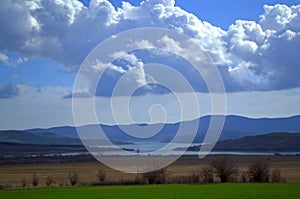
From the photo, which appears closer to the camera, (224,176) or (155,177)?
(155,177)

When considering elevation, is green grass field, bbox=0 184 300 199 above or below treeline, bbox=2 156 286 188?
below

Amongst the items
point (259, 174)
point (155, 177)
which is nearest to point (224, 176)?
point (259, 174)

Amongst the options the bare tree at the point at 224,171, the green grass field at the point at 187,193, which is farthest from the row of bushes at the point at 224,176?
the green grass field at the point at 187,193

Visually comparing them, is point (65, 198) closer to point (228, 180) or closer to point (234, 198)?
point (234, 198)

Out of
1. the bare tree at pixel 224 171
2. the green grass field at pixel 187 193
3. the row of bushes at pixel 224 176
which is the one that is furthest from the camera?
the bare tree at pixel 224 171

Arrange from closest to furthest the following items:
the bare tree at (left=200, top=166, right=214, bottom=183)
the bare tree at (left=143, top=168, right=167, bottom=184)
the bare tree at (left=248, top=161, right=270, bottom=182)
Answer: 1. the bare tree at (left=248, top=161, right=270, bottom=182)
2. the bare tree at (left=200, top=166, right=214, bottom=183)
3. the bare tree at (left=143, top=168, right=167, bottom=184)

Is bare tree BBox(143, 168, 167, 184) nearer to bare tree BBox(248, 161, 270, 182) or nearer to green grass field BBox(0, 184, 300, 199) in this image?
bare tree BBox(248, 161, 270, 182)

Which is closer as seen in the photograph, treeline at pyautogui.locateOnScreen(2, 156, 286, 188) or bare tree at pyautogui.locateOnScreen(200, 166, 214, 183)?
treeline at pyautogui.locateOnScreen(2, 156, 286, 188)

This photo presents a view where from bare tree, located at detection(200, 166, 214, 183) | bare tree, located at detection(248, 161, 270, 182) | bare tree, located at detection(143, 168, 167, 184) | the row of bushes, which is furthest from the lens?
bare tree, located at detection(143, 168, 167, 184)

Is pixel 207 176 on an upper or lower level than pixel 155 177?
upper

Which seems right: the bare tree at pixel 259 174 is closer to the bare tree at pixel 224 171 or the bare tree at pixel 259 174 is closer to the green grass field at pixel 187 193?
the bare tree at pixel 224 171

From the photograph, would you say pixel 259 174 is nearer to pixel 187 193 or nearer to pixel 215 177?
pixel 215 177

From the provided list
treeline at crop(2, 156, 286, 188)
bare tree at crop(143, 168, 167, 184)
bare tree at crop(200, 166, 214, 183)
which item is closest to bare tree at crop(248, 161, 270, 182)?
treeline at crop(2, 156, 286, 188)

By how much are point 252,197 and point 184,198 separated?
25.3 ft
